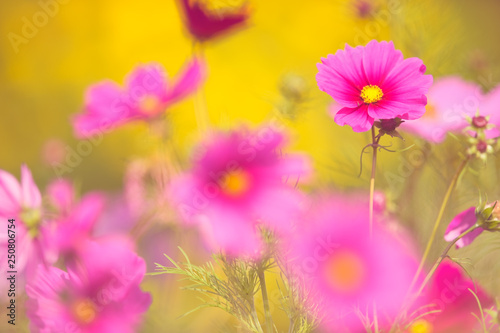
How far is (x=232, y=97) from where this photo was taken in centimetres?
110

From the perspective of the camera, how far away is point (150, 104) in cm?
32

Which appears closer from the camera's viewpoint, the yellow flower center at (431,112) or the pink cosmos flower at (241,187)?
the pink cosmos flower at (241,187)

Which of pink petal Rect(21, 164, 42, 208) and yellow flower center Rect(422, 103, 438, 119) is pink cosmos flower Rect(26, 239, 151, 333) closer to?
pink petal Rect(21, 164, 42, 208)

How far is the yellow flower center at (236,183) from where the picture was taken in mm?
262

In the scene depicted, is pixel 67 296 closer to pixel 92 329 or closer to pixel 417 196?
pixel 92 329

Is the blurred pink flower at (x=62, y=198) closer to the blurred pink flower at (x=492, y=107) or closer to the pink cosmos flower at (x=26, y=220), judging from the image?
the pink cosmos flower at (x=26, y=220)

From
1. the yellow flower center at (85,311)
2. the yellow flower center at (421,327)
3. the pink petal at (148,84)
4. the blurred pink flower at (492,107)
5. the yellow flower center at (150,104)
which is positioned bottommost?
the yellow flower center at (421,327)

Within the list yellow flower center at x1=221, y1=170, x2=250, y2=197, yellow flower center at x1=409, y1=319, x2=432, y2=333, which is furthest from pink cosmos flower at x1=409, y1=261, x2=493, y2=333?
yellow flower center at x1=221, y1=170, x2=250, y2=197

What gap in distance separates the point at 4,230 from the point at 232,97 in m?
0.86

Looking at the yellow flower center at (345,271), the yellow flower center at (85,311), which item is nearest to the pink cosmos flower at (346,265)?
the yellow flower center at (345,271)

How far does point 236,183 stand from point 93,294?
9cm

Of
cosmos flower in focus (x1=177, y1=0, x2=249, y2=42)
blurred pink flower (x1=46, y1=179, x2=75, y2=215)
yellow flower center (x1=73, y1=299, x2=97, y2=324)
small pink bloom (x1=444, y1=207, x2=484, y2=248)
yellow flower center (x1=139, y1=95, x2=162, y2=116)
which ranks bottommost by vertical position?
small pink bloom (x1=444, y1=207, x2=484, y2=248)

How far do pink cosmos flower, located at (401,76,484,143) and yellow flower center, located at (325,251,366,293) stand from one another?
0.08 metres

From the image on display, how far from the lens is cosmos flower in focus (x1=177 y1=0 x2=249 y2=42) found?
1.00 ft
